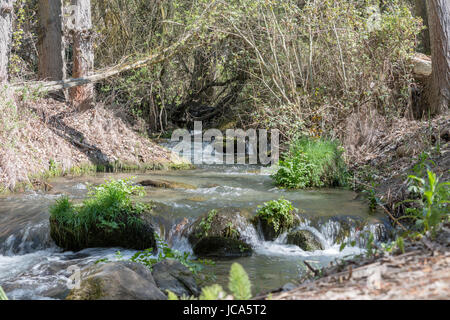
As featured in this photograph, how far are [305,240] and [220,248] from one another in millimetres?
1270

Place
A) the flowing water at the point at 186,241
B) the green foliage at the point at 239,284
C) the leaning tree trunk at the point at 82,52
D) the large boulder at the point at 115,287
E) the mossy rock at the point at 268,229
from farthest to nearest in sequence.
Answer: the leaning tree trunk at the point at 82,52 → the mossy rock at the point at 268,229 → the flowing water at the point at 186,241 → the large boulder at the point at 115,287 → the green foliage at the point at 239,284

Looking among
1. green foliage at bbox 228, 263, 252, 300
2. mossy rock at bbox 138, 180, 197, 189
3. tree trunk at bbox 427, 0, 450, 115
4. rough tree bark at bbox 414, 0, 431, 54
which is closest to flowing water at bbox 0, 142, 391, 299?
mossy rock at bbox 138, 180, 197, 189

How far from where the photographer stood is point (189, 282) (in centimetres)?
431

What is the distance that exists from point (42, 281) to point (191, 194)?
4.07 m

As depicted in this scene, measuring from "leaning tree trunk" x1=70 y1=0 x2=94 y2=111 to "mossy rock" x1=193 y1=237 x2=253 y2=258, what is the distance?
8.25 m

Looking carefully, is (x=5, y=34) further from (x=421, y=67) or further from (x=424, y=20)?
(x=424, y=20)

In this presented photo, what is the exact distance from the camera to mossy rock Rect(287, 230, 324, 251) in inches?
253

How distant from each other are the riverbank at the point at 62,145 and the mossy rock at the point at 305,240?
5209 mm

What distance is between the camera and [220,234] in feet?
20.9

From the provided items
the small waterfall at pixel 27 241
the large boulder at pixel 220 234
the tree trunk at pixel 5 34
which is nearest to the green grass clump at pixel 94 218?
the small waterfall at pixel 27 241

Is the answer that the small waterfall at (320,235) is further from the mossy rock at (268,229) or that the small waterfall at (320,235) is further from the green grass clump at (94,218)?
the green grass clump at (94,218)

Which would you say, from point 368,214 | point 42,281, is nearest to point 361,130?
point 368,214

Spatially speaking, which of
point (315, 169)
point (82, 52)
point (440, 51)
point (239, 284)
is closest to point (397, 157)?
point (315, 169)

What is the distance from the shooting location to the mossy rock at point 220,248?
20.4 ft
